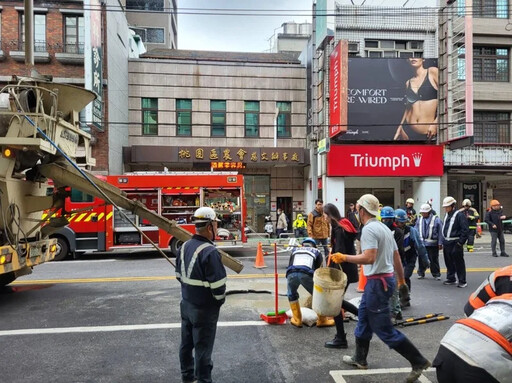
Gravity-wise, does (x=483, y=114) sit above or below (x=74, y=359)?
above

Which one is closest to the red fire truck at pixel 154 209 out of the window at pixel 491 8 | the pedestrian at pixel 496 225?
the pedestrian at pixel 496 225

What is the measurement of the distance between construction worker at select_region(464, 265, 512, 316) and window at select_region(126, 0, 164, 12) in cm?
4148

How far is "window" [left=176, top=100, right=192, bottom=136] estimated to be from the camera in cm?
2147

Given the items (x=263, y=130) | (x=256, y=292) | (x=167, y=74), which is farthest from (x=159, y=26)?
(x=256, y=292)

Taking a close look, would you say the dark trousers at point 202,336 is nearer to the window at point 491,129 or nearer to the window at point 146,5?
the window at point 491,129

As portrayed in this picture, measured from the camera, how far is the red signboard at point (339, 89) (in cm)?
1766

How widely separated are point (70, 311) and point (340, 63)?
594 inches

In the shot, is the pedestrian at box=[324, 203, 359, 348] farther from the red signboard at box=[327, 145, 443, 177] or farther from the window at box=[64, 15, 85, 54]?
the window at box=[64, 15, 85, 54]

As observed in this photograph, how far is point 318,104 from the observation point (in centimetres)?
2083

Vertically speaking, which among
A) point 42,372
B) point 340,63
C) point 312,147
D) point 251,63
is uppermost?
point 251,63

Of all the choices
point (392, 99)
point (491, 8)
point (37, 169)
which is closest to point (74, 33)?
point (37, 169)

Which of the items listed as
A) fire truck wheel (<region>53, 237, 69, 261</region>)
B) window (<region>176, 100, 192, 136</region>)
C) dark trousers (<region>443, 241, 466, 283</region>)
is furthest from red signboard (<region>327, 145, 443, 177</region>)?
fire truck wheel (<region>53, 237, 69, 261</region>)

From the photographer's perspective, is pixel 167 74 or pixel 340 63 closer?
pixel 340 63

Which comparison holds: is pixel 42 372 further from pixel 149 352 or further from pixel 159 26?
pixel 159 26
